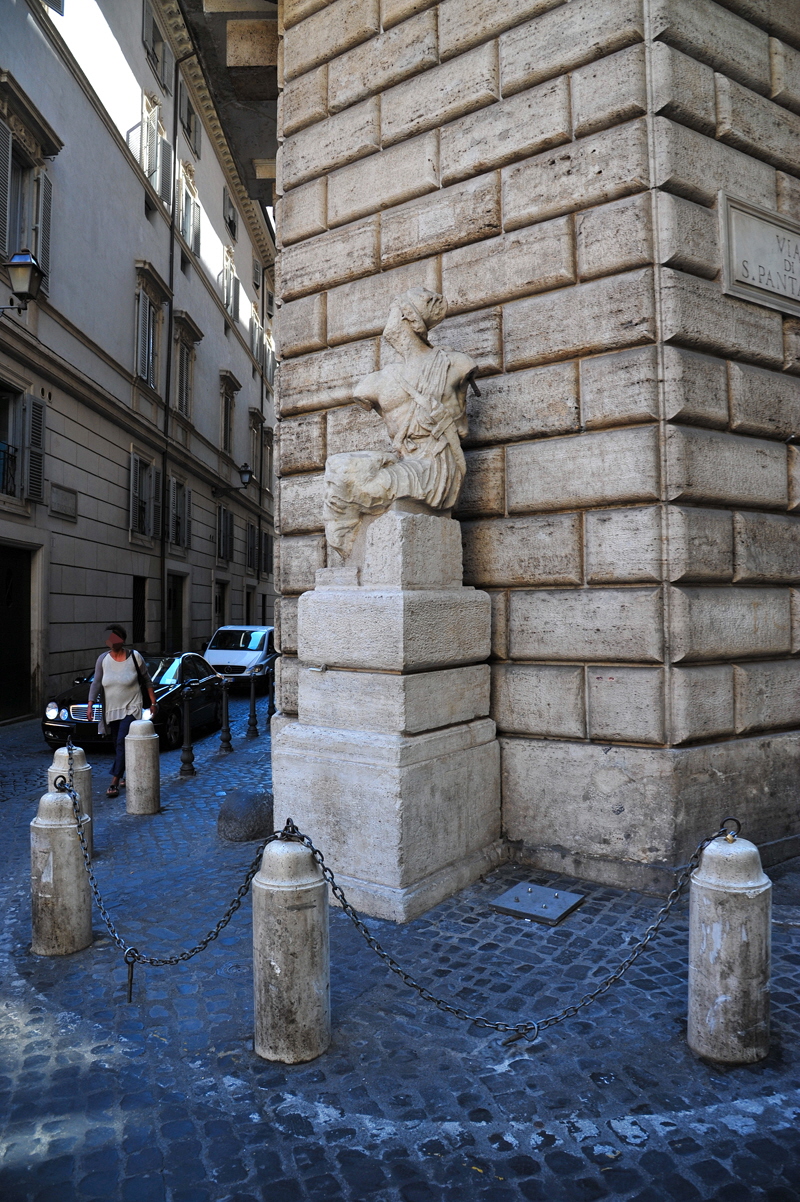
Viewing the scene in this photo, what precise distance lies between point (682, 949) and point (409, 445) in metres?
3.27

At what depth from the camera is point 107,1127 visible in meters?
2.55

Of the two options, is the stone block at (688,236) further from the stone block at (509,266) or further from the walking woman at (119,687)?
the walking woman at (119,687)

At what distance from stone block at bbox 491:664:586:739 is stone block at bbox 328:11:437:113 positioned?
4706 mm

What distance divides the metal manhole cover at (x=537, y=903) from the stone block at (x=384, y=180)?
16.7 ft

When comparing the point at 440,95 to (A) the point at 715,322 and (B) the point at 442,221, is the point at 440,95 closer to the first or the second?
(B) the point at 442,221

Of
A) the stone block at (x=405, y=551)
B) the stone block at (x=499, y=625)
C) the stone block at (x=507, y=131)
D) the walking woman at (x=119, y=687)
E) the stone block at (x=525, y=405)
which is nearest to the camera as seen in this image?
the stone block at (x=405, y=551)

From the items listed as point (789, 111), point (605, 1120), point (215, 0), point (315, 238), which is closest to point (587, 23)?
point (789, 111)

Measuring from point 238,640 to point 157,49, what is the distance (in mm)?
15977

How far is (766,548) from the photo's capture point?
17.0 feet

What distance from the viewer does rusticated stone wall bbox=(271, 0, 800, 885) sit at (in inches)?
187

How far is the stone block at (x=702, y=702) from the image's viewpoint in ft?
15.2

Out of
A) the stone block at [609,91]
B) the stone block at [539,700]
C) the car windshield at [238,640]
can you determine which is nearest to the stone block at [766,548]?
the stone block at [539,700]

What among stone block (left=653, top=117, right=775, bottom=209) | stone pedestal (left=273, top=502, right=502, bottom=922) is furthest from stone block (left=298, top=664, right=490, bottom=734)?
stone block (left=653, top=117, right=775, bottom=209)

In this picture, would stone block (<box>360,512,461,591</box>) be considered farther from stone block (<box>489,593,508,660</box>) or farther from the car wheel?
the car wheel
